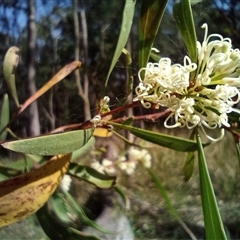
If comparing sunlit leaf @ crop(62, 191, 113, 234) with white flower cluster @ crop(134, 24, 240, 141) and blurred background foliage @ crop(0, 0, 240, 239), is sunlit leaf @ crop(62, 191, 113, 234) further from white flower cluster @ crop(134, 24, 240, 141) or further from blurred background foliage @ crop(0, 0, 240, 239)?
white flower cluster @ crop(134, 24, 240, 141)

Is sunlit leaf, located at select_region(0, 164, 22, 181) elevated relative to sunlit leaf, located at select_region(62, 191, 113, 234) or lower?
elevated

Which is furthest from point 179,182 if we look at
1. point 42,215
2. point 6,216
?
point 6,216

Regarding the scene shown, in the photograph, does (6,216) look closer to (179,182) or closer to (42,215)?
(42,215)

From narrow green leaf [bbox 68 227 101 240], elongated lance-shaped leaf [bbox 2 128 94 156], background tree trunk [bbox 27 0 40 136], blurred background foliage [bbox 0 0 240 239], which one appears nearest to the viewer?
elongated lance-shaped leaf [bbox 2 128 94 156]

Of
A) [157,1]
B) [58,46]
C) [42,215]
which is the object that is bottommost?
[42,215]

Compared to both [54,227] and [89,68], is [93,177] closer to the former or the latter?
[54,227]

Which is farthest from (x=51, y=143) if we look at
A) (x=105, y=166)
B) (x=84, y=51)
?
(x=84, y=51)

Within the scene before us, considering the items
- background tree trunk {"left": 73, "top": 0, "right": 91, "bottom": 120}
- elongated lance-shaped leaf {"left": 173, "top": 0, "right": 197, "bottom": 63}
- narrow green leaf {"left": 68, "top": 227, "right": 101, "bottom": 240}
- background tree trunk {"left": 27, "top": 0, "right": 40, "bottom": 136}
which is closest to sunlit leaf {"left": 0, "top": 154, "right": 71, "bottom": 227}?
narrow green leaf {"left": 68, "top": 227, "right": 101, "bottom": 240}
